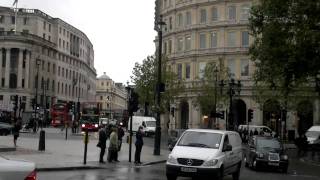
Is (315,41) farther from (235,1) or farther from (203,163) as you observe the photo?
(235,1)

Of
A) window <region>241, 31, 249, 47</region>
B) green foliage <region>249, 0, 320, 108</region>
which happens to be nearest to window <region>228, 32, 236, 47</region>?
window <region>241, 31, 249, 47</region>

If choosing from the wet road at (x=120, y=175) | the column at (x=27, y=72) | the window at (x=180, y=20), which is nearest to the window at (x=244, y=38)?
the window at (x=180, y=20)

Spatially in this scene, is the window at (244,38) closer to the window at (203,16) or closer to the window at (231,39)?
the window at (231,39)

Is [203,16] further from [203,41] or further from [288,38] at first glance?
[288,38]

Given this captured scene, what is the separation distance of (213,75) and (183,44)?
13.1 meters

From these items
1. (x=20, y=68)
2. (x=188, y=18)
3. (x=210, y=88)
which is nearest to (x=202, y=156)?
(x=210, y=88)

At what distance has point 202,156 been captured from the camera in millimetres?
19484

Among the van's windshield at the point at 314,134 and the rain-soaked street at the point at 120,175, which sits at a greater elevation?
the van's windshield at the point at 314,134

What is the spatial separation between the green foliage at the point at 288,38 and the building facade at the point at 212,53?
4189cm

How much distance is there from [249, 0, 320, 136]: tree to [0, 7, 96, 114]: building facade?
74.4m

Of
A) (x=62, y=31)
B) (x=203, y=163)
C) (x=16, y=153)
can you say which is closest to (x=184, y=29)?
(x=62, y=31)

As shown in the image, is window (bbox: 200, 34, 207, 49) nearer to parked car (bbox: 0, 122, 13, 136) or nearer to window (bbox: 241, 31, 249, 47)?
window (bbox: 241, 31, 249, 47)

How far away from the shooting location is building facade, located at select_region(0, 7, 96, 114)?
411 ft

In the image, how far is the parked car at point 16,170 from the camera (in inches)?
344
